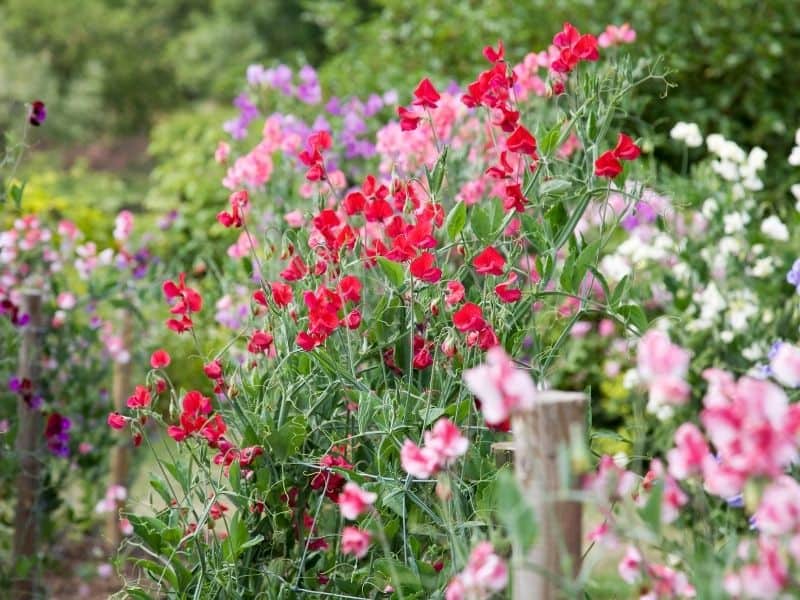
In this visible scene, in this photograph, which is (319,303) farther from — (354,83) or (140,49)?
(140,49)

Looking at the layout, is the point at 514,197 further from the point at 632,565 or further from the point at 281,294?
the point at 632,565

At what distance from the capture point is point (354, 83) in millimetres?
5730

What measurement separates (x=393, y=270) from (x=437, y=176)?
0.89ft

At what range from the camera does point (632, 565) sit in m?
1.29

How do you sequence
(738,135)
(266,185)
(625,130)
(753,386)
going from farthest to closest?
(738,135), (625,130), (266,185), (753,386)

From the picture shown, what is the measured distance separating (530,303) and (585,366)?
316cm

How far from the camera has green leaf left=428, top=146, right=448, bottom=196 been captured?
1983mm

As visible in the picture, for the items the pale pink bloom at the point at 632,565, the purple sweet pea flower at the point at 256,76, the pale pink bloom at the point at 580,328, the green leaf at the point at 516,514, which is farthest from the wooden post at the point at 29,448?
the green leaf at the point at 516,514

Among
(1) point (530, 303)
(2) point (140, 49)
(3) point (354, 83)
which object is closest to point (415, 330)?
(1) point (530, 303)

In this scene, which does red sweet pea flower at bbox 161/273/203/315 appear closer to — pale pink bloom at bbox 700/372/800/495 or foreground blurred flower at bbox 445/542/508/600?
foreground blurred flower at bbox 445/542/508/600

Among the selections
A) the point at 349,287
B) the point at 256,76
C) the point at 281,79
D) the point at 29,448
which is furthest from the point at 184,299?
the point at 281,79

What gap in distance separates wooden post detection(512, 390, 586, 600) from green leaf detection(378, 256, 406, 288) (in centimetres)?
55

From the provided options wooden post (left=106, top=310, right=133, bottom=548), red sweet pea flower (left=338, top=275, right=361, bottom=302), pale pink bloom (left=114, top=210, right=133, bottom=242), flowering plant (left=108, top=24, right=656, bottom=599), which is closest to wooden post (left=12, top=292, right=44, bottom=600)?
pale pink bloom (left=114, top=210, right=133, bottom=242)

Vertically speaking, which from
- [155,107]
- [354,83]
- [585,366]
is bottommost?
[585,366]
